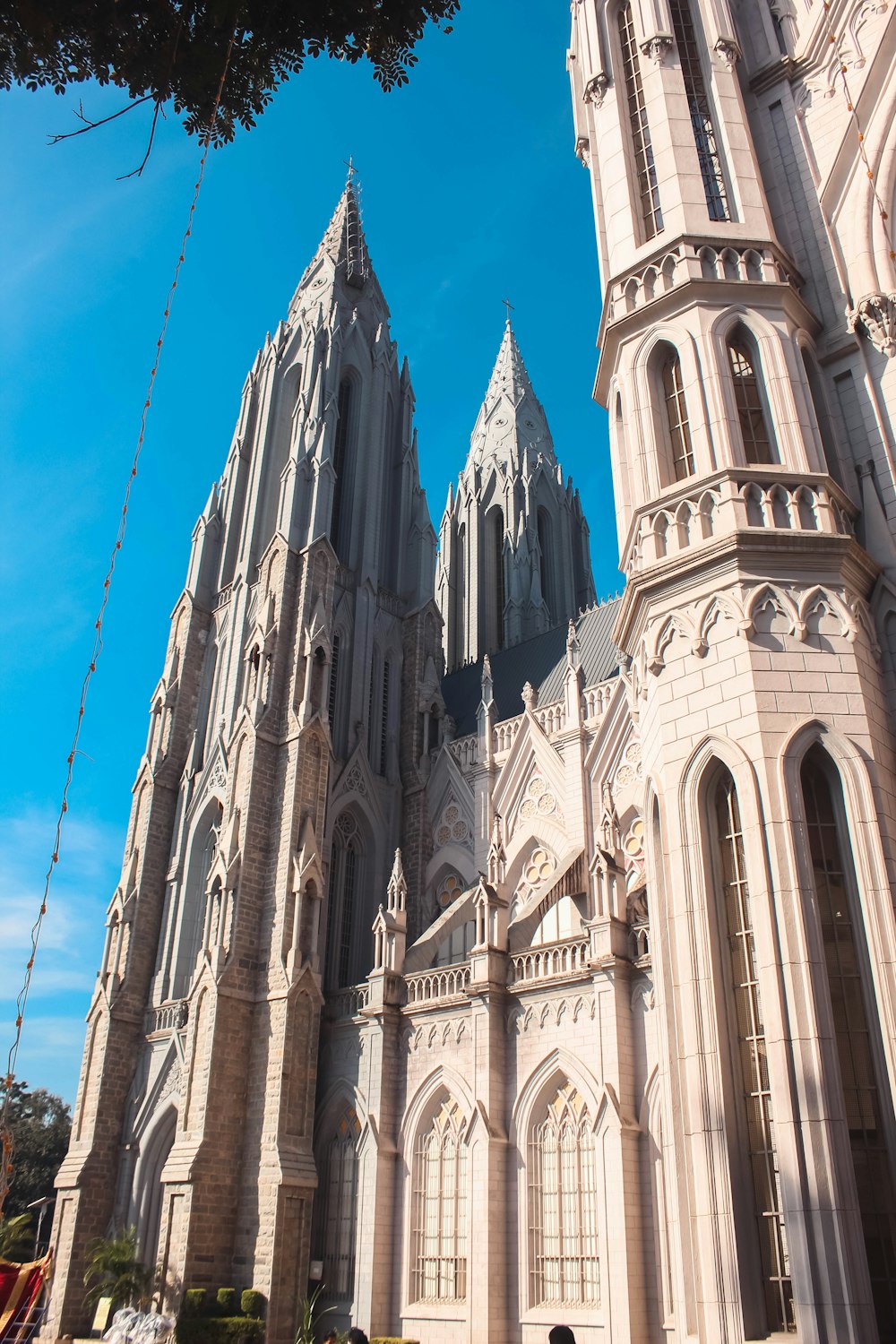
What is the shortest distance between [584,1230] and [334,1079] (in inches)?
291

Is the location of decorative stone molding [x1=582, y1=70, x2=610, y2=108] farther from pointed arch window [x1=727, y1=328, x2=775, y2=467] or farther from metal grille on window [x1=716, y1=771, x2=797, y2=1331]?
metal grille on window [x1=716, y1=771, x2=797, y2=1331]

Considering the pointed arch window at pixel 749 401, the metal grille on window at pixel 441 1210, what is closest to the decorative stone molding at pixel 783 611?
the pointed arch window at pixel 749 401

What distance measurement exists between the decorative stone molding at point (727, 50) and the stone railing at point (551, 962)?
544 inches

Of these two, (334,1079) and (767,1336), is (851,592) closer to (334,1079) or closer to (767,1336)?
(767,1336)

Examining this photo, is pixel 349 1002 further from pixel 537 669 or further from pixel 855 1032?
pixel 855 1032

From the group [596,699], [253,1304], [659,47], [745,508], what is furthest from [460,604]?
[745,508]

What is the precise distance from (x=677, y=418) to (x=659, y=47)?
17.8 ft

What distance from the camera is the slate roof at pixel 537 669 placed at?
29500 mm

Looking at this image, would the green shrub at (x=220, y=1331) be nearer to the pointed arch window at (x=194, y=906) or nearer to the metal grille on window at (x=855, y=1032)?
the pointed arch window at (x=194, y=906)

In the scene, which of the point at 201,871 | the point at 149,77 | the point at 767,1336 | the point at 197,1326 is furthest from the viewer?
the point at 201,871

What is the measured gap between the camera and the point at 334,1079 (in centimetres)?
2325

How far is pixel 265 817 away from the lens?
25938 millimetres

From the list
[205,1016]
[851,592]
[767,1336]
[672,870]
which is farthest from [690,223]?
[205,1016]

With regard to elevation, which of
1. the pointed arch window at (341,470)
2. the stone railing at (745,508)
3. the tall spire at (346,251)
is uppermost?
the tall spire at (346,251)
